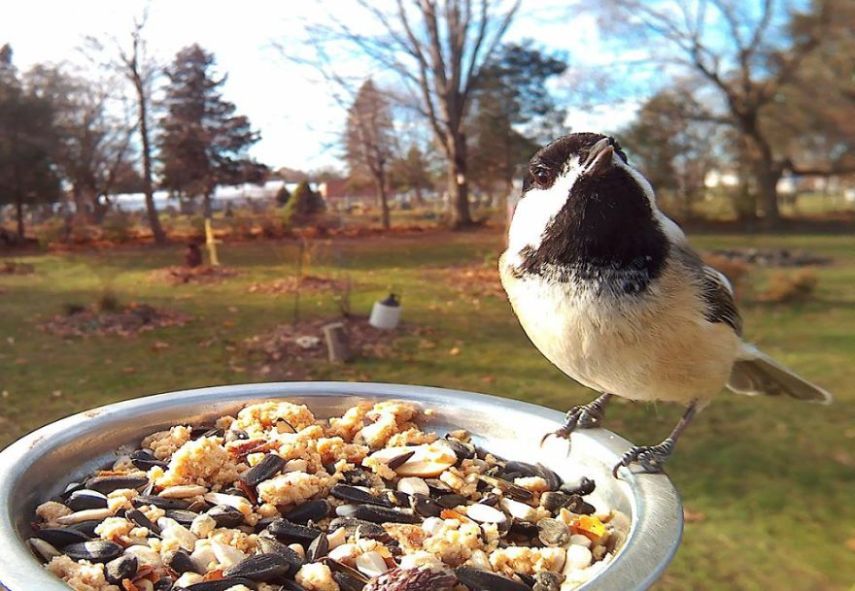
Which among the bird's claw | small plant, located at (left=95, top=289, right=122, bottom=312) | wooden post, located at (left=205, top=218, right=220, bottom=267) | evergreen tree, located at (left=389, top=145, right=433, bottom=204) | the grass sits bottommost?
the grass

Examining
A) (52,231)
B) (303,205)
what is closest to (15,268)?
(52,231)

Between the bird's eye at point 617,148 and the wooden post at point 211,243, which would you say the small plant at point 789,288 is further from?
the bird's eye at point 617,148

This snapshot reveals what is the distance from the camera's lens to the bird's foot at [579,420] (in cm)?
101

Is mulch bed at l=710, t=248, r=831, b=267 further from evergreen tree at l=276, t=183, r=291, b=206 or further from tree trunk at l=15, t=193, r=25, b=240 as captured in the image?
tree trunk at l=15, t=193, r=25, b=240

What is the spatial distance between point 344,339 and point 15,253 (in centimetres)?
197

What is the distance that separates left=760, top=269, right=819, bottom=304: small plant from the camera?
5.99 metres

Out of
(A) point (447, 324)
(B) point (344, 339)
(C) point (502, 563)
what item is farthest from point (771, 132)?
(C) point (502, 563)

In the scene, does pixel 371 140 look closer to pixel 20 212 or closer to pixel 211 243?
pixel 211 243

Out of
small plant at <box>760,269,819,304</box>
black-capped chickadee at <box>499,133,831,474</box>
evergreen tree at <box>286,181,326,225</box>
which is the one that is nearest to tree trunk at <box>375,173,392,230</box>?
evergreen tree at <box>286,181,326,225</box>

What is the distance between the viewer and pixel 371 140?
186 inches

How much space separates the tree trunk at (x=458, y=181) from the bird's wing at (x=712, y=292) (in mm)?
4136

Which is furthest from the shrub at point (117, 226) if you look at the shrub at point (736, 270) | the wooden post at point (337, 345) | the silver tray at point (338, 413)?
the shrub at point (736, 270)

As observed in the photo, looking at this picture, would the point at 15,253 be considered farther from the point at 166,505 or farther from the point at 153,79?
the point at 166,505

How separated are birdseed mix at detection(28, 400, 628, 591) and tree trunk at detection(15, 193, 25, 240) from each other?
3.59 m
